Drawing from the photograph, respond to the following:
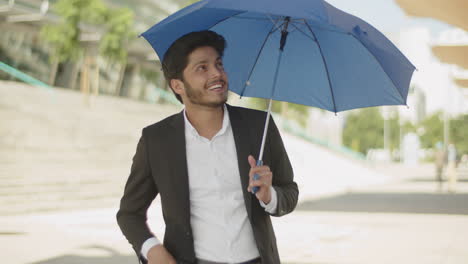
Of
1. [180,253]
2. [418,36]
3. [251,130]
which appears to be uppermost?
[418,36]

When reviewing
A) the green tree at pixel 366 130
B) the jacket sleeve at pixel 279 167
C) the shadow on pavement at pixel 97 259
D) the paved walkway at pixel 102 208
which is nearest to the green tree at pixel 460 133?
the green tree at pixel 366 130

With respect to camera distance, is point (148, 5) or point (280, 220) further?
point (148, 5)

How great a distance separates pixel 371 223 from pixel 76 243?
5.69 m

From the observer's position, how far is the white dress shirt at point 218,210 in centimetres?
254

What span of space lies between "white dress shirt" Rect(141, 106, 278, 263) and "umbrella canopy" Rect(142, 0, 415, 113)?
0.80m

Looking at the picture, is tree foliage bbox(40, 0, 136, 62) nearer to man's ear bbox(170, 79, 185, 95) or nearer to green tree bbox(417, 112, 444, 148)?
man's ear bbox(170, 79, 185, 95)

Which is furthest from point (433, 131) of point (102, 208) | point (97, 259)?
point (97, 259)

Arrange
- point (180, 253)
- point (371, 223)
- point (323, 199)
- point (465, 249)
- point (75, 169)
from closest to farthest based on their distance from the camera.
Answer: point (180, 253) → point (465, 249) → point (371, 223) → point (75, 169) → point (323, 199)

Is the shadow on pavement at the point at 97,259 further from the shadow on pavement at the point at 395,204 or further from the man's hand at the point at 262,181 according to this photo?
the shadow on pavement at the point at 395,204

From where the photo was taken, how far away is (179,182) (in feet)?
8.45

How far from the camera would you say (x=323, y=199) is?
18.1 m

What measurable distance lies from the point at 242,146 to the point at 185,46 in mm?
466

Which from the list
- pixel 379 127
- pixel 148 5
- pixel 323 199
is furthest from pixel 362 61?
pixel 379 127

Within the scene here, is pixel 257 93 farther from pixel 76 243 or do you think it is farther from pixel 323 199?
pixel 323 199
